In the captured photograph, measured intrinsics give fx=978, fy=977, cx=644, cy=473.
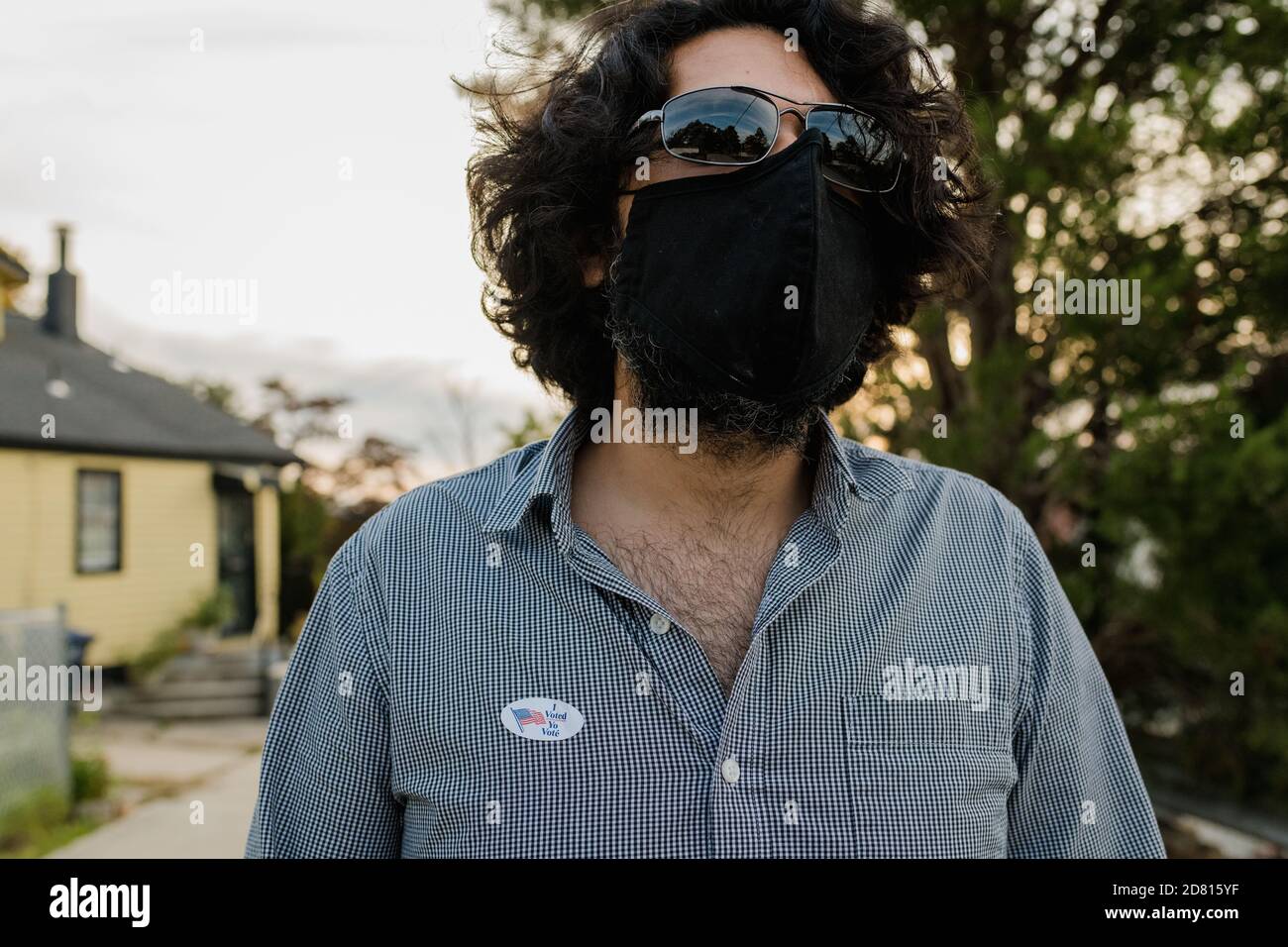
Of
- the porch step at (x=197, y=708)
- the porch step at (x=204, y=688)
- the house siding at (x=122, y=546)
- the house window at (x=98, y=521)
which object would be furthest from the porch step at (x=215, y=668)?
the house window at (x=98, y=521)

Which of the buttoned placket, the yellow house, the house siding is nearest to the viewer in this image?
the buttoned placket

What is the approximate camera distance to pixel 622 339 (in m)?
1.86

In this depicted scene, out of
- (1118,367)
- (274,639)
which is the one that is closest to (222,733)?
(274,639)

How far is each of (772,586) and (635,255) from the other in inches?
26.8

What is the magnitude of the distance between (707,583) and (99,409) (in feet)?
46.1

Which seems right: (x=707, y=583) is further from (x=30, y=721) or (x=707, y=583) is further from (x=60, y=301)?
(x=60, y=301)

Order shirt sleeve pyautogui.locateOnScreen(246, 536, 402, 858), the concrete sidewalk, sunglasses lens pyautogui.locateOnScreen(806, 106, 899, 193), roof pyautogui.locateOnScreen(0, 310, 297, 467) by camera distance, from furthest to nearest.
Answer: roof pyautogui.locateOnScreen(0, 310, 297, 467) → the concrete sidewalk → sunglasses lens pyautogui.locateOnScreen(806, 106, 899, 193) → shirt sleeve pyautogui.locateOnScreen(246, 536, 402, 858)

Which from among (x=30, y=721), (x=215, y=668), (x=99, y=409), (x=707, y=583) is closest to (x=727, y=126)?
(x=707, y=583)

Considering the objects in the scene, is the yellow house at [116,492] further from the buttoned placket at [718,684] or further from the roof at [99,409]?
the buttoned placket at [718,684]

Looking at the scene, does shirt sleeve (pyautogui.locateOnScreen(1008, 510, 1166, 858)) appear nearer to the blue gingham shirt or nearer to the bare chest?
the blue gingham shirt

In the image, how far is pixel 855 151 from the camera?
1877 mm

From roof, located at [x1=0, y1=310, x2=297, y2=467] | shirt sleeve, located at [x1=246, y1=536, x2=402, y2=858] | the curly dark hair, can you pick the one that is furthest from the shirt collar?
roof, located at [x1=0, y1=310, x2=297, y2=467]

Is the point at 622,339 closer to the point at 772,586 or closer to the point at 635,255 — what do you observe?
the point at 635,255

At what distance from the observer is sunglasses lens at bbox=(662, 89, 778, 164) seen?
1806 mm
